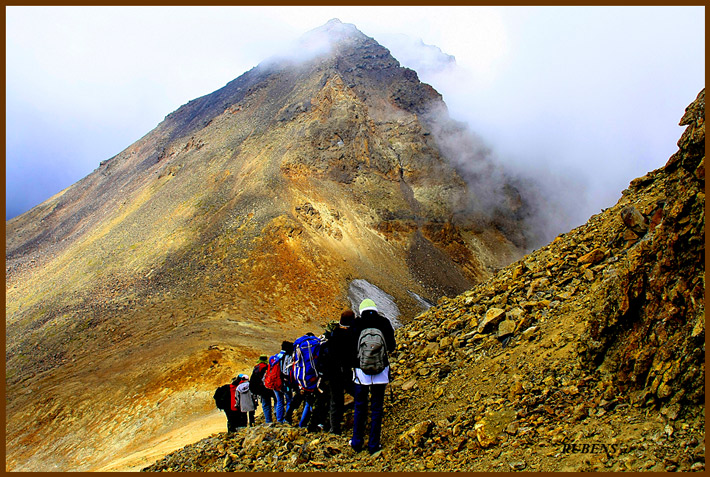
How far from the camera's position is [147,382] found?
18.1 meters

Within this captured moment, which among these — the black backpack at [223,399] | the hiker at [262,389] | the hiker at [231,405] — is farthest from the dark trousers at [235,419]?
the hiker at [262,389]

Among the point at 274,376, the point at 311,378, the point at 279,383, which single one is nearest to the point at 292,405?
the point at 279,383

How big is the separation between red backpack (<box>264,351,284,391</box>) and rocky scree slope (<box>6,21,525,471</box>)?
8178 mm

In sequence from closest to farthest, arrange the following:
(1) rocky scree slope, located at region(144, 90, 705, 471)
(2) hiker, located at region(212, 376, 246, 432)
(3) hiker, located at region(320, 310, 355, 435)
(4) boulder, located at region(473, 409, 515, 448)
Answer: (1) rocky scree slope, located at region(144, 90, 705, 471)
(4) boulder, located at region(473, 409, 515, 448)
(3) hiker, located at region(320, 310, 355, 435)
(2) hiker, located at region(212, 376, 246, 432)

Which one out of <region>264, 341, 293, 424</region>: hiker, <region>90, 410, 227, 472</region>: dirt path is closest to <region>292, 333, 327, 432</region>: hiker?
<region>264, 341, 293, 424</region>: hiker

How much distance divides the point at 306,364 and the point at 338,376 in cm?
79

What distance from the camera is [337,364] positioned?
672cm

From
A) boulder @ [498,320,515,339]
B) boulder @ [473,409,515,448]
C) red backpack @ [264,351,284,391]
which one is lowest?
boulder @ [473,409,515,448]

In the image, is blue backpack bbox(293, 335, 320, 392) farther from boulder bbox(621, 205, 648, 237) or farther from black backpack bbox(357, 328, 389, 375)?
boulder bbox(621, 205, 648, 237)

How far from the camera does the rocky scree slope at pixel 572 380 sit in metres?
4.50

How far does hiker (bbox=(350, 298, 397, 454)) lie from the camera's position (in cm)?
596

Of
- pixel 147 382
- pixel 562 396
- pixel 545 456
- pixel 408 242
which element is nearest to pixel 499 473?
pixel 545 456

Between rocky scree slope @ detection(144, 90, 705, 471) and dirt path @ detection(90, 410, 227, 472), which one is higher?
dirt path @ detection(90, 410, 227, 472)

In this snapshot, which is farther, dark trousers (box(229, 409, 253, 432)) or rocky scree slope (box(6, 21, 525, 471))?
rocky scree slope (box(6, 21, 525, 471))
